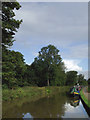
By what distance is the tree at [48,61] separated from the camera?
4378 cm

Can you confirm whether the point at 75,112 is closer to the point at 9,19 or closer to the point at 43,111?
the point at 43,111

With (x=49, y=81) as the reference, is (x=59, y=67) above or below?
above

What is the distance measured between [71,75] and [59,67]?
2848 centimetres

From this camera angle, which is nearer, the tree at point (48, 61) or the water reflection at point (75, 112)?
the water reflection at point (75, 112)

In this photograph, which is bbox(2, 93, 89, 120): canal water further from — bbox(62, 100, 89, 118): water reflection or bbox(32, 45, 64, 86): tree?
bbox(32, 45, 64, 86): tree

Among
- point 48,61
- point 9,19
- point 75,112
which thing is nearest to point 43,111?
point 75,112

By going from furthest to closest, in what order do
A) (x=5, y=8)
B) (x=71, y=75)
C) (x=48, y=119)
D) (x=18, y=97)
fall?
(x=71, y=75)
(x=18, y=97)
(x=5, y=8)
(x=48, y=119)

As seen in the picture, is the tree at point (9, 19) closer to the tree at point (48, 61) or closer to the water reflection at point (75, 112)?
the water reflection at point (75, 112)

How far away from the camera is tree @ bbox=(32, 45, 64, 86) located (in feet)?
144

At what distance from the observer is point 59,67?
45562 mm

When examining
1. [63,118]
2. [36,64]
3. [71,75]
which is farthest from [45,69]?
[63,118]

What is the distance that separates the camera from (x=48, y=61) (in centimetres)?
4372

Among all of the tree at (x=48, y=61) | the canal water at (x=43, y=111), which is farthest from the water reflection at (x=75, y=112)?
the tree at (x=48, y=61)

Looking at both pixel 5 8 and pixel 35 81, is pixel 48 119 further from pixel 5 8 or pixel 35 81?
pixel 35 81
